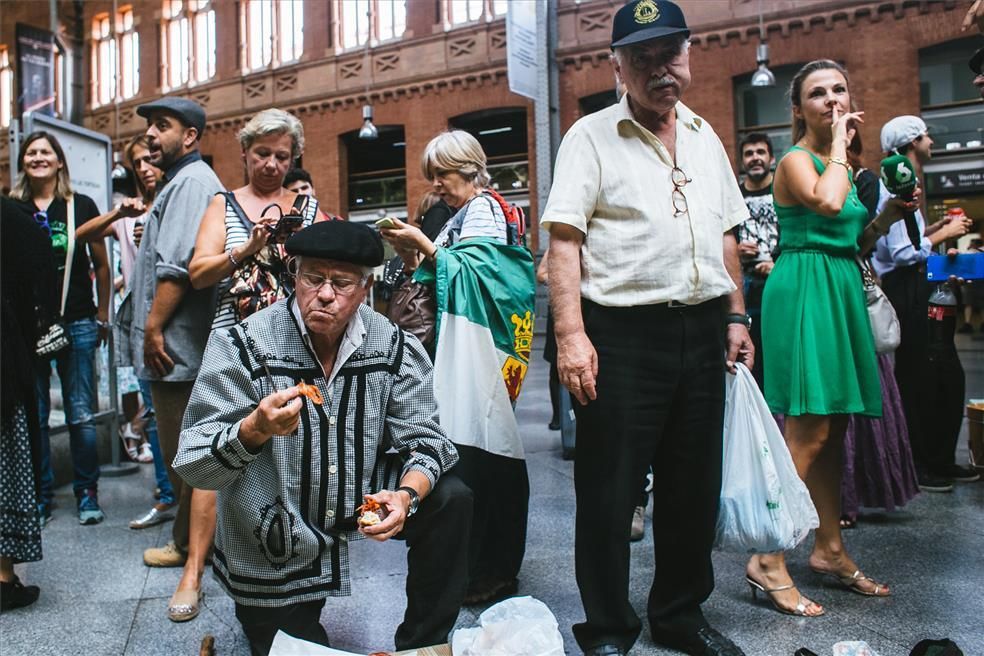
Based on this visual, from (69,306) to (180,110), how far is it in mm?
1731

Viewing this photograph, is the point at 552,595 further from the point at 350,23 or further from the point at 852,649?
the point at 350,23

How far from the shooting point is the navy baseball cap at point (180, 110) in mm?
→ 3490

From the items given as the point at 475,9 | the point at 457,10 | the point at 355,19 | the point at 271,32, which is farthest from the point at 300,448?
the point at 271,32

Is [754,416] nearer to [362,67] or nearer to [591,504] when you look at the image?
[591,504]

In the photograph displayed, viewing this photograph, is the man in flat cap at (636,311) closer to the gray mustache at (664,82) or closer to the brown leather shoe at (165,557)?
the gray mustache at (664,82)

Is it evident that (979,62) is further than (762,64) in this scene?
No

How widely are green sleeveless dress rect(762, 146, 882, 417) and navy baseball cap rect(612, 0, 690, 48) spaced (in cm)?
95

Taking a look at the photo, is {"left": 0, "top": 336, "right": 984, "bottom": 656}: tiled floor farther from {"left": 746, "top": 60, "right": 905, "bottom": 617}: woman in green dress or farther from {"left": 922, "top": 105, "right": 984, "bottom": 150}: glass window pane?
{"left": 922, "top": 105, "right": 984, "bottom": 150}: glass window pane

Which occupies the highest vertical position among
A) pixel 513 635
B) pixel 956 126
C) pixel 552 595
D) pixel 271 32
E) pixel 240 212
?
pixel 271 32

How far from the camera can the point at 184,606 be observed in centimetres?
293

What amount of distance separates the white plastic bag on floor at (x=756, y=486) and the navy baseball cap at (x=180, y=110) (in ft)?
8.47

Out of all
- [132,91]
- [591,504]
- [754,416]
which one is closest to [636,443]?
[591,504]

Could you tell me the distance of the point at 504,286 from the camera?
301 centimetres

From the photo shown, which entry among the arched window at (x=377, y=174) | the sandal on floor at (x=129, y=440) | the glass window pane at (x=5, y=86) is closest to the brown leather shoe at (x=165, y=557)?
the sandal on floor at (x=129, y=440)
